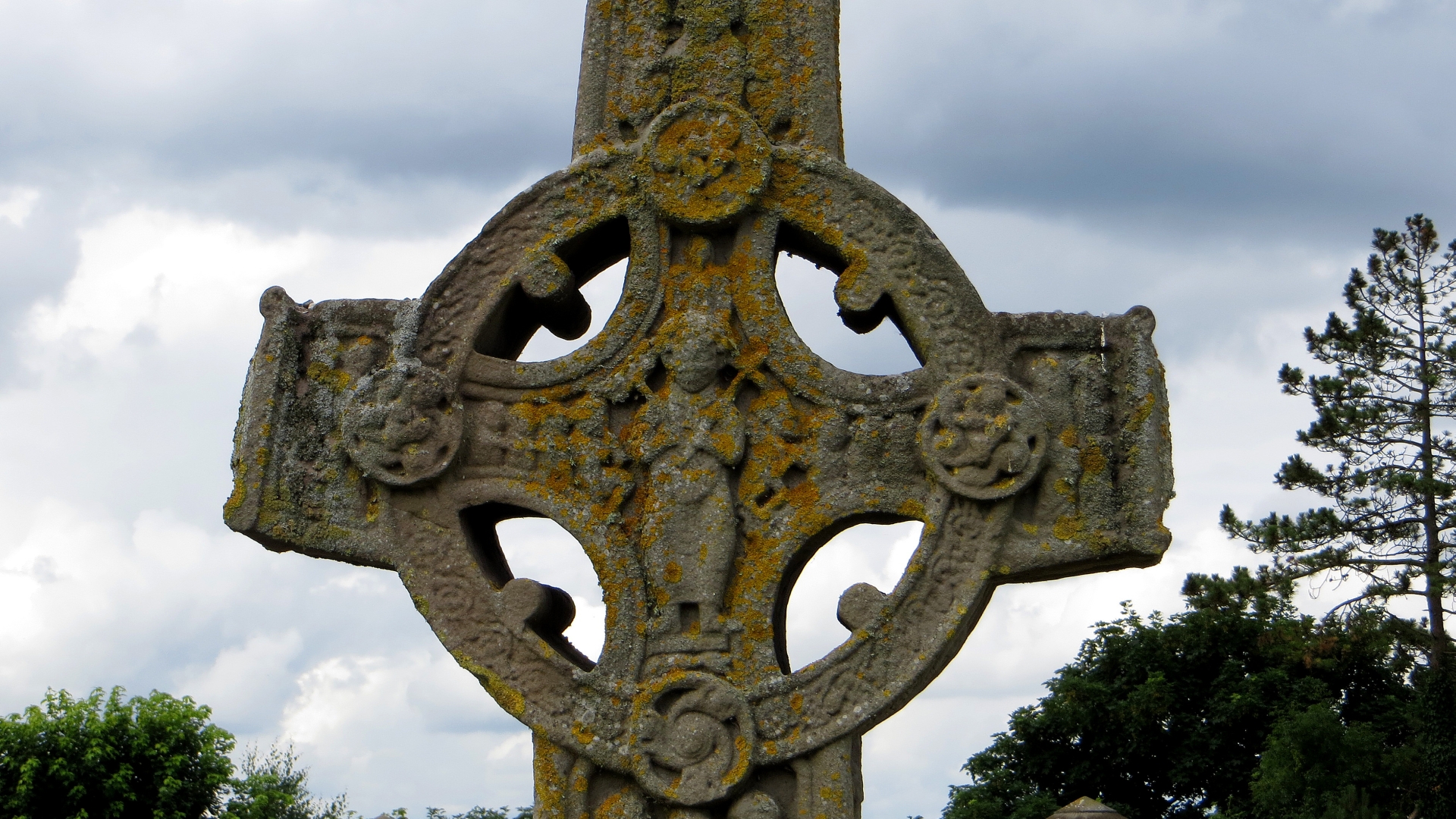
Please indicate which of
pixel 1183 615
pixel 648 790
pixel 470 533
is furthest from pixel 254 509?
pixel 1183 615

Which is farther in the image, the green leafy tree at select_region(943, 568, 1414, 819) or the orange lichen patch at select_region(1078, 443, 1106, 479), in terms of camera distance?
the green leafy tree at select_region(943, 568, 1414, 819)

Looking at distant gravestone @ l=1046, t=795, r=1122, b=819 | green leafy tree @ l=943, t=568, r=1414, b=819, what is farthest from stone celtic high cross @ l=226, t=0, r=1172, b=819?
green leafy tree @ l=943, t=568, r=1414, b=819

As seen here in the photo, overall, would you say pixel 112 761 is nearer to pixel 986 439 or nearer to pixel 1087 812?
pixel 1087 812

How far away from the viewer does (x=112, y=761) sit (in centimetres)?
2147

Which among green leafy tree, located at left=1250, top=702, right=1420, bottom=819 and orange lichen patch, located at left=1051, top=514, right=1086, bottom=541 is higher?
green leafy tree, located at left=1250, top=702, right=1420, bottom=819

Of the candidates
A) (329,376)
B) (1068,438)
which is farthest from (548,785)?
(1068,438)

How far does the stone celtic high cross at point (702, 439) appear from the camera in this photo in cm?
475

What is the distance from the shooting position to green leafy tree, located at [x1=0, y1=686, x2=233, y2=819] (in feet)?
68.1

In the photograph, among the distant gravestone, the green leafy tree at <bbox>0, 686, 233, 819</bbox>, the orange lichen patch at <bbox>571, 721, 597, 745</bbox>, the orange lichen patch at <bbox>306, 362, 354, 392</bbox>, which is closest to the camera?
the orange lichen patch at <bbox>571, 721, 597, 745</bbox>

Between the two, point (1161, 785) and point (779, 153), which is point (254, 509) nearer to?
point (779, 153)

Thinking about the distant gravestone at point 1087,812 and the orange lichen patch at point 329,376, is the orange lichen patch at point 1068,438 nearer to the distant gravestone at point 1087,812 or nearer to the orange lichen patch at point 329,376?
the orange lichen patch at point 329,376

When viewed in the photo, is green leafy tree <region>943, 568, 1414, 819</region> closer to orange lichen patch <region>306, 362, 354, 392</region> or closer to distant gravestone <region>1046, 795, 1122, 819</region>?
distant gravestone <region>1046, 795, 1122, 819</region>

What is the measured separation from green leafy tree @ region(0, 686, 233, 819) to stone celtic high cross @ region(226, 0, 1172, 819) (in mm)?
17517

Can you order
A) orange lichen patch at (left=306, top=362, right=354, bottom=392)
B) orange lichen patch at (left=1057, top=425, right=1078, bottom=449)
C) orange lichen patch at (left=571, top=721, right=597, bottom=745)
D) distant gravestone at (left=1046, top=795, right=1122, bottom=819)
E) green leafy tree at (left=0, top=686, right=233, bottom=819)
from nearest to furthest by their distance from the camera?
orange lichen patch at (left=571, top=721, right=597, bottom=745), orange lichen patch at (left=1057, top=425, right=1078, bottom=449), orange lichen patch at (left=306, top=362, right=354, bottom=392), distant gravestone at (left=1046, top=795, right=1122, bottom=819), green leafy tree at (left=0, top=686, right=233, bottom=819)
